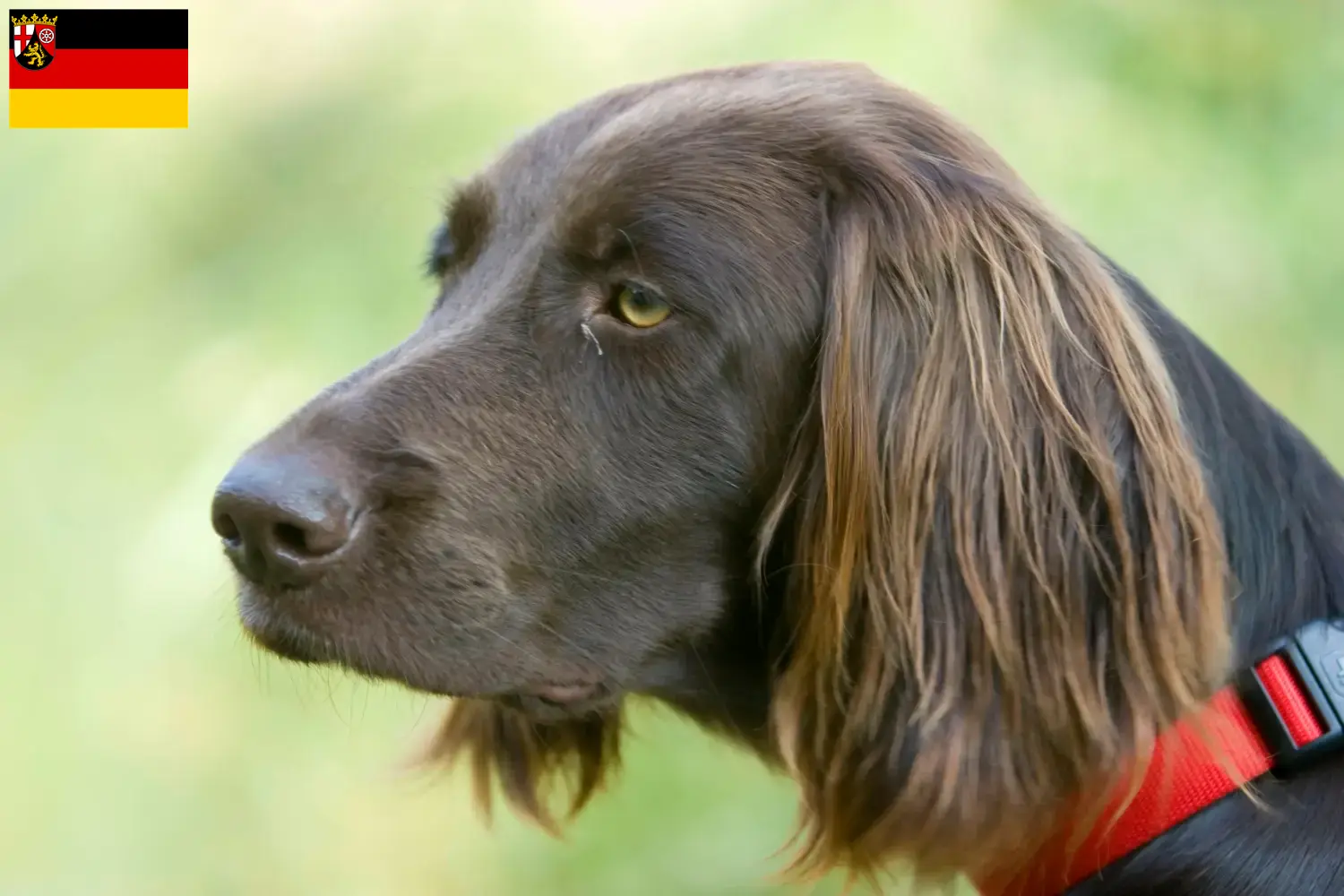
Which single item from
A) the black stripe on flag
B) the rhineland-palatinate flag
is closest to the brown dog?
the black stripe on flag

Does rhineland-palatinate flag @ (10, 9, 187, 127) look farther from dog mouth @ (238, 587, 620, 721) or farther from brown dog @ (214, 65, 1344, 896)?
dog mouth @ (238, 587, 620, 721)

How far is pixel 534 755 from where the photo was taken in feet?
8.23

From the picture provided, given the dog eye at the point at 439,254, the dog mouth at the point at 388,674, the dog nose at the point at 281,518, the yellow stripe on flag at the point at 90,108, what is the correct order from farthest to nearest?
the yellow stripe on flag at the point at 90,108, the dog eye at the point at 439,254, the dog mouth at the point at 388,674, the dog nose at the point at 281,518

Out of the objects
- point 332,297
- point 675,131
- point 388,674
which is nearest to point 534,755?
point 388,674

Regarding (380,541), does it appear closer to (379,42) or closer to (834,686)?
(834,686)

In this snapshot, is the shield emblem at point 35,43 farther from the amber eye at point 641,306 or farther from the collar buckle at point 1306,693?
the collar buckle at point 1306,693

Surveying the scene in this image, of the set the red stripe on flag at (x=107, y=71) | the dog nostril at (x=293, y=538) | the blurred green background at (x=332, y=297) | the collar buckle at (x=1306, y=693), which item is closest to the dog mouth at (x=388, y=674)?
the dog nostril at (x=293, y=538)

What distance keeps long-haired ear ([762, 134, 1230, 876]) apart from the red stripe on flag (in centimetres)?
372

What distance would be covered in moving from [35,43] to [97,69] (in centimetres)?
27

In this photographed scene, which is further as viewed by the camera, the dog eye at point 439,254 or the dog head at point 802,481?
the dog eye at point 439,254

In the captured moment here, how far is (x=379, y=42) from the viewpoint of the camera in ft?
16.8

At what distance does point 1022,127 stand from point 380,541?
3.64 metres

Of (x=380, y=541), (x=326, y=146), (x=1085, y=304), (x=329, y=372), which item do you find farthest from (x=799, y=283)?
(x=326, y=146)

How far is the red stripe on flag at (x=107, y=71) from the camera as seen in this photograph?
15.3ft
